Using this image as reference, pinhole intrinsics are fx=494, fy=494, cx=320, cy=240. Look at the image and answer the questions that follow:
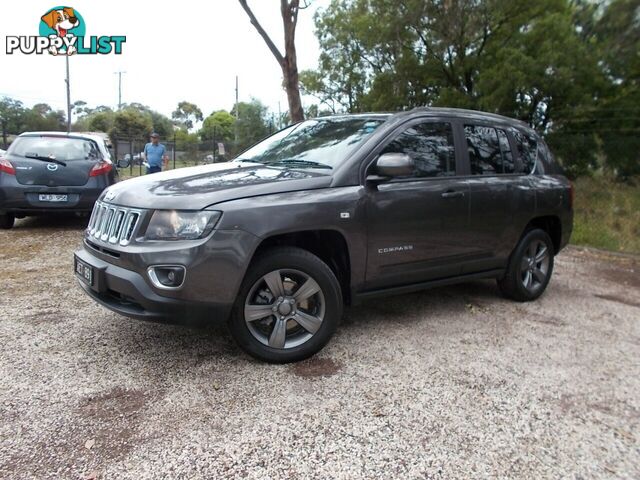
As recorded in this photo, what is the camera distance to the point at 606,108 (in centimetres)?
1242

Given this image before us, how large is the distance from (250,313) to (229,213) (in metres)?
0.66

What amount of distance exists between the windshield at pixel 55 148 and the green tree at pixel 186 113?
108 meters

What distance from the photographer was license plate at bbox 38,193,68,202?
6.91 metres

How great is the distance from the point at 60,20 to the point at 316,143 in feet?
62.4

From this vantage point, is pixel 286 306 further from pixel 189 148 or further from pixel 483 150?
pixel 189 148

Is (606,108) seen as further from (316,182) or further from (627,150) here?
(316,182)

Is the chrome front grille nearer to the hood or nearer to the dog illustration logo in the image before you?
the hood

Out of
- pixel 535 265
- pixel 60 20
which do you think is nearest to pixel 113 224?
pixel 535 265

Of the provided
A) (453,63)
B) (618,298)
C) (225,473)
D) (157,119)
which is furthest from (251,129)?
(157,119)

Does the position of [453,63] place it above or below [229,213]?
above

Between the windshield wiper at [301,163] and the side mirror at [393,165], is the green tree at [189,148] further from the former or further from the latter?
the side mirror at [393,165]

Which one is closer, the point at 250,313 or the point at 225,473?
the point at 225,473

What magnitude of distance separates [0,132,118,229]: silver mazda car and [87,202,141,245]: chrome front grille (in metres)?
4.01

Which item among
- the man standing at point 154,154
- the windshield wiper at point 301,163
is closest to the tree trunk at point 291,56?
the man standing at point 154,154
